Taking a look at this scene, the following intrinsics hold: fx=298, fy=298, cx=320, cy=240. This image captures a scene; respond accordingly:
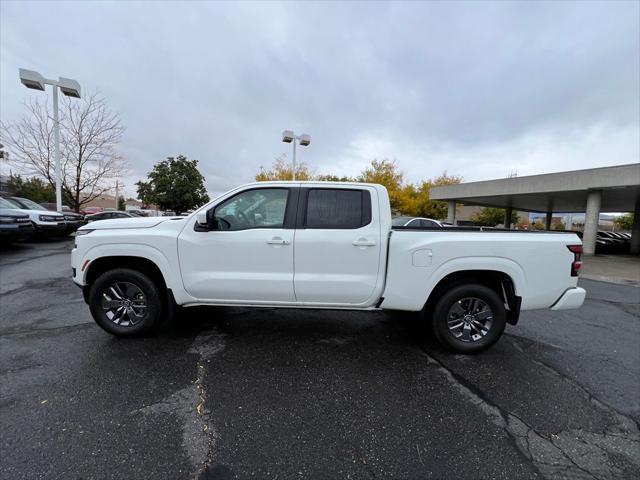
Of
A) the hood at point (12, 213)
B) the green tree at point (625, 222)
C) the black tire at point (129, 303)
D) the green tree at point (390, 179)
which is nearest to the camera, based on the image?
the black tire at point (129, 303)

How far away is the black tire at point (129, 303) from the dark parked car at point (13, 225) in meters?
9.31

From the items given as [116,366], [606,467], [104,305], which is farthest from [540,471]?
[104,305]

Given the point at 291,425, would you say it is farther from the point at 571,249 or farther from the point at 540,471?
the point at 571,249

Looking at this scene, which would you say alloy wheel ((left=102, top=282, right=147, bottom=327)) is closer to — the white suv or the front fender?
the front fender

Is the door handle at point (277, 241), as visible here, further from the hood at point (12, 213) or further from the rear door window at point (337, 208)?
the hood at point (12, 213)

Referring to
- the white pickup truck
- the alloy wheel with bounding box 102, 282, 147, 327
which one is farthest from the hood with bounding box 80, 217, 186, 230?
the alloy wheel with bounding box 102, 282, 147, 327

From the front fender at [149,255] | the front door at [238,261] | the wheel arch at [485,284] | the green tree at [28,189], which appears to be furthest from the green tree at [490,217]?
the green tree at [28,189]

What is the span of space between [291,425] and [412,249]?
208 cm

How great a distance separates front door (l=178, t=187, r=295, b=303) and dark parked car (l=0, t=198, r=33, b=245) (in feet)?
33.8

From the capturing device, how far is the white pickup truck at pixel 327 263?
3.32m

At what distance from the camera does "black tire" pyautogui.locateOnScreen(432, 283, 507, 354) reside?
11.1ft

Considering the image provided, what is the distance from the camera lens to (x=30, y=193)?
3900 centimetres

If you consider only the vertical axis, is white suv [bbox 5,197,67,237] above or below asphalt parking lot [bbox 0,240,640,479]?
above

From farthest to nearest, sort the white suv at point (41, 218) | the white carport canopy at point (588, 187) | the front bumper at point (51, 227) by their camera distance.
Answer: the white carport canopy at point (588, 187)
the front bumper at point (51, 227)
the white suv at point (41, 218)
